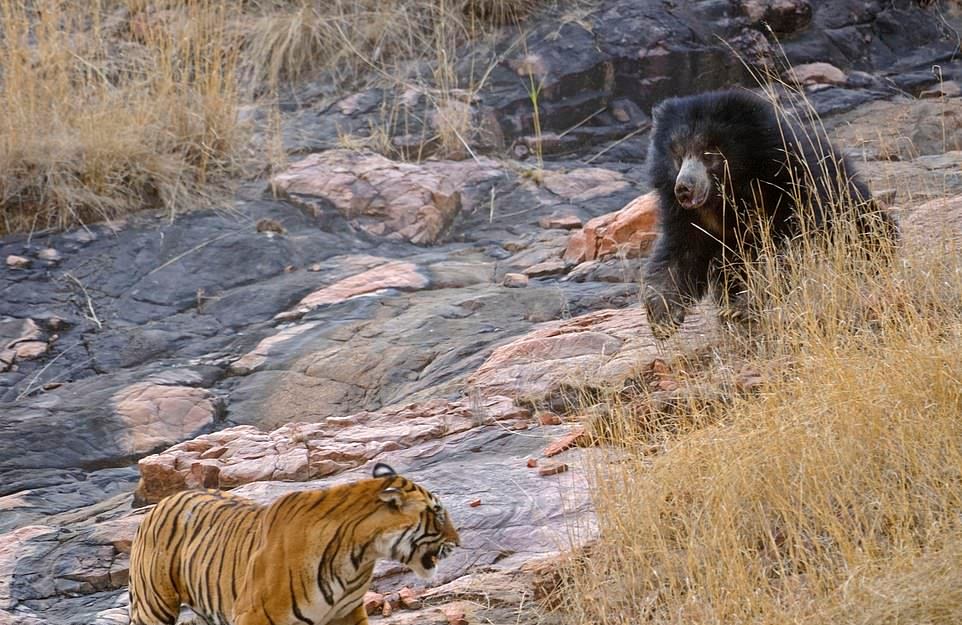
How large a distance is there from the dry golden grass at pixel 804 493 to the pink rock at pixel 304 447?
32.0 inches

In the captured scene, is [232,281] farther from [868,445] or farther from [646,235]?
[868,445]

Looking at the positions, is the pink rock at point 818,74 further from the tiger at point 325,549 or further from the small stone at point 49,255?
the tiger at point 325,549

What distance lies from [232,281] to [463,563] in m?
4.00

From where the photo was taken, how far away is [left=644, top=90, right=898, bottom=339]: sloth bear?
543 cm

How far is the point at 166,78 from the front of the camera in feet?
27.9

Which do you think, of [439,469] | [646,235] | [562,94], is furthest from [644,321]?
[562,94]

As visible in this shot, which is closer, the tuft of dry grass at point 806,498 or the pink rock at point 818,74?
the tuft of dry grass at point 806,498

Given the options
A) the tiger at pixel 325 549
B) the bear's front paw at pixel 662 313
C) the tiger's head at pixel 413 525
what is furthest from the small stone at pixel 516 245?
the tiger's head at pixel 413 525

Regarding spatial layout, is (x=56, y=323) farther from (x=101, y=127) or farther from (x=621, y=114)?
(x=621, y=114)

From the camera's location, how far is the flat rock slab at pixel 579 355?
5004mm

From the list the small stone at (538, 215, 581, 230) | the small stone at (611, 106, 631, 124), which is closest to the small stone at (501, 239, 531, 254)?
the small stone at (538, 215, 581, 230)

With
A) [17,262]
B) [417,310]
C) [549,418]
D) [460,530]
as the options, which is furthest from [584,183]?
[460,530]

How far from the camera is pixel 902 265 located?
15.4ft

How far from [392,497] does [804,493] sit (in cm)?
128
